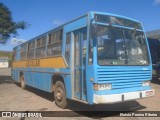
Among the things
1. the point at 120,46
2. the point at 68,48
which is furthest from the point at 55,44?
the point at 120,46

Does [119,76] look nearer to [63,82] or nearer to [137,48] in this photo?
[137,48]

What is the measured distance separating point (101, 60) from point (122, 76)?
882 mm

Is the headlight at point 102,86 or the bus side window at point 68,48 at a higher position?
the bus side window at point 68,48

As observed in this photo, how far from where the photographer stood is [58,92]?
9.41m

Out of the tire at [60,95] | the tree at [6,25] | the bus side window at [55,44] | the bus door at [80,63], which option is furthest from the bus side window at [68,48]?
the tree at [6,25]

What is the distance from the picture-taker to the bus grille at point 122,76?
7.09 m

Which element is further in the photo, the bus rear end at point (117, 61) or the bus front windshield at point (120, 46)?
the bus front windshield at point (120, 46)

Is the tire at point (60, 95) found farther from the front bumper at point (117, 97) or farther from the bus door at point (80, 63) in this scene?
the front bumper at point (117, 97)

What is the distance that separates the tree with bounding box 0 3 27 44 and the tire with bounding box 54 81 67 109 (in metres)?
11.1

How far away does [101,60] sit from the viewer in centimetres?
718

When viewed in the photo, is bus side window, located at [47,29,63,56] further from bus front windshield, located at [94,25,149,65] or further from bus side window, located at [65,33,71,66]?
bus front windshield, located at [94,25,149,65]

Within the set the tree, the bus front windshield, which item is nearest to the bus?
the bus front windshield

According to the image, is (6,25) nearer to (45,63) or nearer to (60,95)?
(45,63)

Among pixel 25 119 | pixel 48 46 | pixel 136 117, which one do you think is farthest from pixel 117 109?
pixel 48 46
